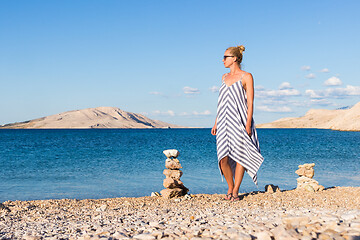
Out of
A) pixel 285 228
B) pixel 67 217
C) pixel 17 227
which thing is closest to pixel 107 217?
pixel 67 217

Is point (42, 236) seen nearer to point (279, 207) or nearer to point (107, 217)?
point (107, 217)

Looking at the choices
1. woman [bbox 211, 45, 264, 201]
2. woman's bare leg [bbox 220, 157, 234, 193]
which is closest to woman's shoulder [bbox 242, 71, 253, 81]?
woman [bbox 211, 45, 264, 201]

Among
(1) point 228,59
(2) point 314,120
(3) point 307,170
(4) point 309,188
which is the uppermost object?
(2) point 314,120

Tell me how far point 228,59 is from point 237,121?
1.29 meters

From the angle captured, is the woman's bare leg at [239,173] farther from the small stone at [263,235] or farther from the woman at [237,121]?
the small stone at [263,235]

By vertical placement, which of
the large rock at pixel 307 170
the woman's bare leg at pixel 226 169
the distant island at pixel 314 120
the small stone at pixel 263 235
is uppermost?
the distant island at pixel 314 120

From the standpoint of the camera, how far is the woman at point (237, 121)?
700cm

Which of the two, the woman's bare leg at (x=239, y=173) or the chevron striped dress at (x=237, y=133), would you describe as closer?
the chevron striped dress at (x=237, y=133)

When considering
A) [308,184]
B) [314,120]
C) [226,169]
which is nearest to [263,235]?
[226,169]

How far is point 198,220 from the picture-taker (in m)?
5.19

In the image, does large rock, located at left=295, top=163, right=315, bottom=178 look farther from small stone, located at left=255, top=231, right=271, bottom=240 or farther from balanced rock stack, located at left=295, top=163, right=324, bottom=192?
small stone, located at left=255, top=231, right=271, bottom=240

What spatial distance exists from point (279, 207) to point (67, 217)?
3921 mm

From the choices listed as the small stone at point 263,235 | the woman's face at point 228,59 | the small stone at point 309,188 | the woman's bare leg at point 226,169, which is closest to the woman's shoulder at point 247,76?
the woman's face at point 228,59

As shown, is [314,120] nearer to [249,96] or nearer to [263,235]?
[249,96]
